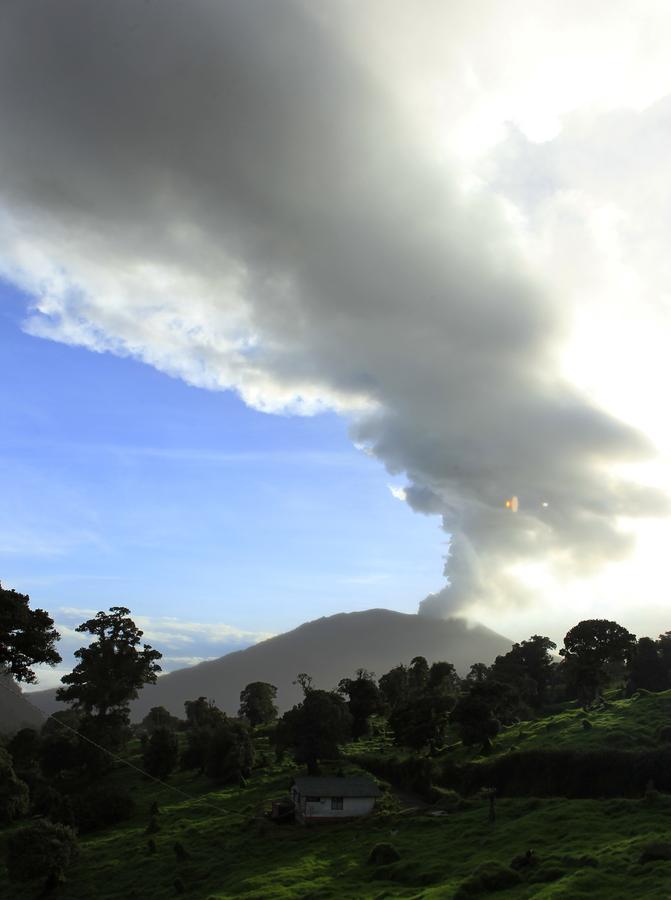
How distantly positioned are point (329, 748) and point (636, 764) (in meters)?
39.6

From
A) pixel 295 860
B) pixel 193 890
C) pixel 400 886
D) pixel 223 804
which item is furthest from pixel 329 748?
pixel 400 886

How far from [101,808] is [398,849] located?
4234cm

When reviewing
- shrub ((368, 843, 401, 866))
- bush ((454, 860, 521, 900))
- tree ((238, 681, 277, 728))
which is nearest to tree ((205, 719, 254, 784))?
shrub ((368, 843, 401, 866))

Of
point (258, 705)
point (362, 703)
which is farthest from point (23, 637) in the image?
point (258, 705)

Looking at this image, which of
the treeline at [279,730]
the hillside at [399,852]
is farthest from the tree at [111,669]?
the hillside at [399,852]

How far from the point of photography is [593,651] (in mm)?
108562

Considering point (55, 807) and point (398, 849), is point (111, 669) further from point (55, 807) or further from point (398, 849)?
point (398, 849)

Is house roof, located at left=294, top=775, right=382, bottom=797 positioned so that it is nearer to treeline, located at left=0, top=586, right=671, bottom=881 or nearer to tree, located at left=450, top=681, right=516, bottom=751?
treeline, located at left=0, top=586, right=671, bottom=881

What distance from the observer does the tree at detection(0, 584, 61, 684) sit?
5691 cm

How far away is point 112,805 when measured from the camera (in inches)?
3177

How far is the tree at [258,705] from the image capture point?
478ft

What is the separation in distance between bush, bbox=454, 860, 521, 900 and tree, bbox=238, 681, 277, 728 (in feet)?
353

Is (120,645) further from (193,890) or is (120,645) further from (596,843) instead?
(596,843)

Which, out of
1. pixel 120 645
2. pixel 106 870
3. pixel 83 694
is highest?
pixel 120 645
